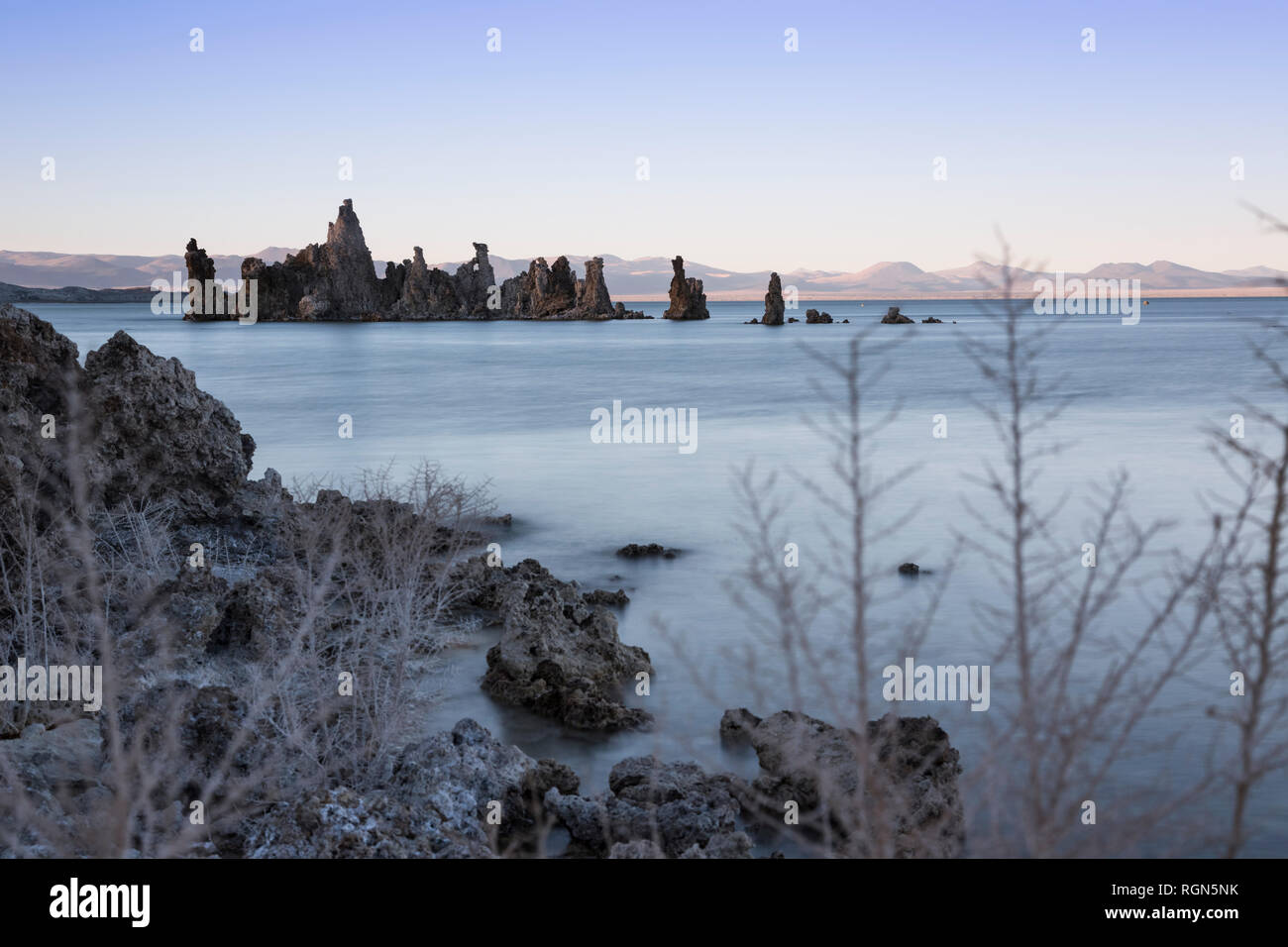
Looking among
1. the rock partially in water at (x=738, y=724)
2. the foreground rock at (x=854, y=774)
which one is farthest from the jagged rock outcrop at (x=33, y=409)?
the foreground rock at (x=854, y=774)

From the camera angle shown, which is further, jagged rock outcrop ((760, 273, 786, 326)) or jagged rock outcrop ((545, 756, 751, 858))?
jagged rock outcrop ((760, 273, 786, 326))

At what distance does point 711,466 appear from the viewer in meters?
24.8

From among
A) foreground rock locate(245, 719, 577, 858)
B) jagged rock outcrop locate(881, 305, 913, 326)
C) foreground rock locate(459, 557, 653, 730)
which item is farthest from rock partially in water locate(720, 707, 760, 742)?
jagged rock outcrop locate(881, 305, 913, 326)

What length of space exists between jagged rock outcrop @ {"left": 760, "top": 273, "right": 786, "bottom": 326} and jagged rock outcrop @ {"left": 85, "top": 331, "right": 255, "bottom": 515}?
410 ft

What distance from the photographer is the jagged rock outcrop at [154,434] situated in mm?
12359

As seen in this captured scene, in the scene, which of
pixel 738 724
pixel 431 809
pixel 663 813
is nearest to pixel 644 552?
pixel 738 724

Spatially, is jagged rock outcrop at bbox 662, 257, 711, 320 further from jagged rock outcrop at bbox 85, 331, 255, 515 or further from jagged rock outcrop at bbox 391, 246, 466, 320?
jagged rock outcrop at bbox 85, 331, 255, 515

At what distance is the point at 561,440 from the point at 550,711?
19.9 metres

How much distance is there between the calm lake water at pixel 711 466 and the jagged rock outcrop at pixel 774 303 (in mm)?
68874

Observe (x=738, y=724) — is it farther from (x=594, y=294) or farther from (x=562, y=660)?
(x=594, y=294)

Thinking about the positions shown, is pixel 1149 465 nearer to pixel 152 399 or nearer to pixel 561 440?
pixel 561 440

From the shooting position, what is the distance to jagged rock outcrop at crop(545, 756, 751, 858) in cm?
693

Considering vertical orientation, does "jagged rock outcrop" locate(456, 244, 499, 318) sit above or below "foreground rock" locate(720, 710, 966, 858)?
above

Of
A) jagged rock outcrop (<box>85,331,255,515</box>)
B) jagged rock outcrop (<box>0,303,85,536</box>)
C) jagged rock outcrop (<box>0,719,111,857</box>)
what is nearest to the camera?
jagged rock outcrop (<box>0,719,111,857</box>)
